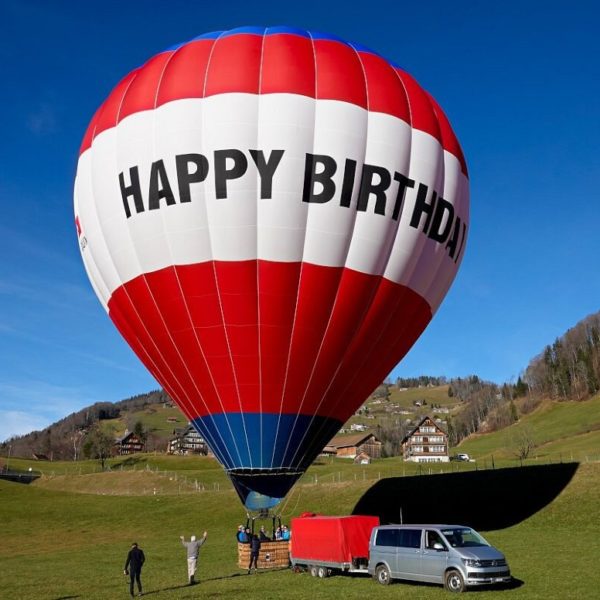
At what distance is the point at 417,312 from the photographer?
924 inches

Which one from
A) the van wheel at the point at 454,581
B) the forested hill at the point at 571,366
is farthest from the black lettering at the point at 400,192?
the forested hill at the point at 571,366

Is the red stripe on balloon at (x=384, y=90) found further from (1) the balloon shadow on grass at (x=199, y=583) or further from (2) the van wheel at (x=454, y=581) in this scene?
(1) the balloon shadow on grass at (x=199, y=583)

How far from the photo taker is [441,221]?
22688mm

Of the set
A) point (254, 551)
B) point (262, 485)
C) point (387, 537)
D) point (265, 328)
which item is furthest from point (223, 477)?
point (387, 537)

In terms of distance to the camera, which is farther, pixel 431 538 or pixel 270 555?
pixel 270 555

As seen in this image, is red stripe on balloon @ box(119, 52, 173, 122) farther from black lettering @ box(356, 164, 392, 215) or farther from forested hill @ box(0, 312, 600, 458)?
forested hill @ box(0, 312, 600, 458)

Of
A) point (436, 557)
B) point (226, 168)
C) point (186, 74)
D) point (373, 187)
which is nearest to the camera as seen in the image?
point (436, 557)

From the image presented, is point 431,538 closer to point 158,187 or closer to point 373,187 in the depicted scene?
point 373,187

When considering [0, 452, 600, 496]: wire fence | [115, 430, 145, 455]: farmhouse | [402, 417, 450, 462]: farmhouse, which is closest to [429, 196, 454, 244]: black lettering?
[0, 452, 600, 496]: wire fence

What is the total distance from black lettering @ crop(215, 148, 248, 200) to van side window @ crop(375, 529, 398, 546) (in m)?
11.2

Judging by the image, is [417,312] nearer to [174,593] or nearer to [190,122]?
[190,122]

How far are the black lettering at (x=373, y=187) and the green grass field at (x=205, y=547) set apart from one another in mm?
11379

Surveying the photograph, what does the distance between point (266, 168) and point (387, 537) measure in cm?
1165

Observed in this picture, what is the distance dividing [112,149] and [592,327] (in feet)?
567
